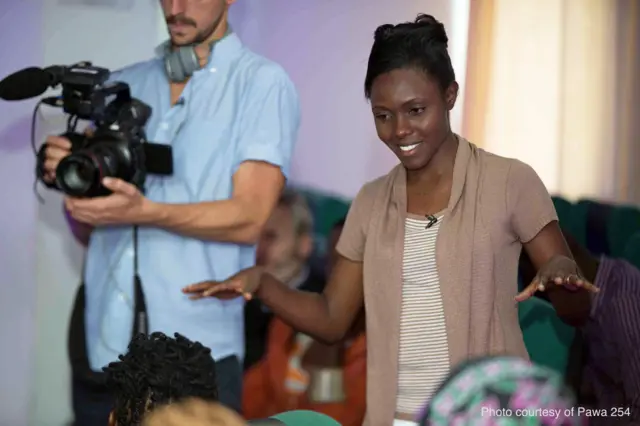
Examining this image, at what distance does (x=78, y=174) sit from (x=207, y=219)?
1.06 feet

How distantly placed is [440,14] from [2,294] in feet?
4.47

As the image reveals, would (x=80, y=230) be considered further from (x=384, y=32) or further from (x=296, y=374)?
(x=384, y=32)

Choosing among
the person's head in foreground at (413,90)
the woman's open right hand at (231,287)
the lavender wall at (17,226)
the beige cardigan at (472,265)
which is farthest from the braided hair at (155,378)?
the lavender wall at (17,226)

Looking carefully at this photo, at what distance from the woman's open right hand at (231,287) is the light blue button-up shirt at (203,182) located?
419mm

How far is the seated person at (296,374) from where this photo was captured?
2.17 meters

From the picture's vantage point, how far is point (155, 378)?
49.8 inches

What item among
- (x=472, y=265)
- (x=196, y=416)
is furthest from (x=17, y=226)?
(x=196, y=416)

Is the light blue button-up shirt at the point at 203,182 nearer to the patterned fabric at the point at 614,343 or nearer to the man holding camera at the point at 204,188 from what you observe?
the man holding camera at the point at 204,188

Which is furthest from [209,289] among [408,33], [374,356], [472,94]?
[472,94]

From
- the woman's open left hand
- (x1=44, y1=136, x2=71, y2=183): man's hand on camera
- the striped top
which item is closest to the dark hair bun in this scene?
the striped top

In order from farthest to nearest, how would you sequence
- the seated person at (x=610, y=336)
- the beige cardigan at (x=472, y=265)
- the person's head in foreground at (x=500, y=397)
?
the seated person at (x=610, y=336)
the beige cardigan at (x=472, y=265)
the person's head in foreground at (x=500, y=397)

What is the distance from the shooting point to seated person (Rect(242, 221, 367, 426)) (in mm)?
2168

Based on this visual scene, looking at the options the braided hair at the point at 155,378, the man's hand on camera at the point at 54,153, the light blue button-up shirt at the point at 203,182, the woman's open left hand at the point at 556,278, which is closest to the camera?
the braided hair at the point at 155,378

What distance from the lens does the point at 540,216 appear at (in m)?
1.65
